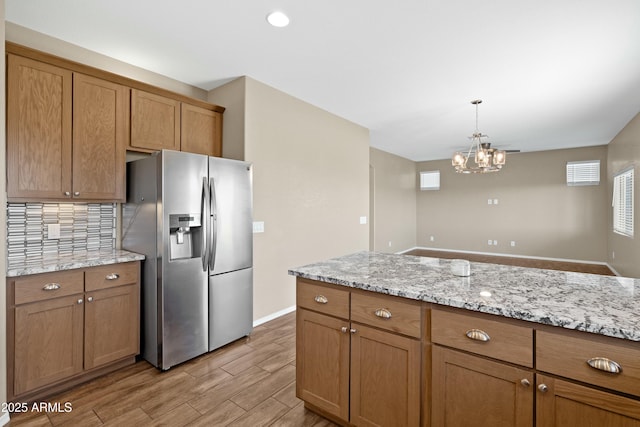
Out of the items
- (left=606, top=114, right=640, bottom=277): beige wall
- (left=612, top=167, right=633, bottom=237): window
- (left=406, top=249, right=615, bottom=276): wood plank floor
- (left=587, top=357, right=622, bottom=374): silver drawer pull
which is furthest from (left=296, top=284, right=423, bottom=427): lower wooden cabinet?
(left=406, top=249, right=615, bottom=276): wood plank floor

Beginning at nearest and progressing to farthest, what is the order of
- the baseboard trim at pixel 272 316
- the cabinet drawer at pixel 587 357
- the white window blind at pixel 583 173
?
the cabinet drawer at pixel 587 357 → the baseboard trim at pixel 272 316 → the white window blind at pixel 583 173

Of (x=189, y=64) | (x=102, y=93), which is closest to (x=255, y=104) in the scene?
(x=189, y=64)

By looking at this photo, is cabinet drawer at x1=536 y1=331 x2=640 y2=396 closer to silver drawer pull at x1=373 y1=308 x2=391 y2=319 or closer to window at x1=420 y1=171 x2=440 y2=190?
silver drawer pull at x1=373 y1=308 x2=391 y2=319

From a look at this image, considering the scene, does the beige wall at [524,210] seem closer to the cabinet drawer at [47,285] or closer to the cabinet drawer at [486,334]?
the cabinet drawer at [486,334]

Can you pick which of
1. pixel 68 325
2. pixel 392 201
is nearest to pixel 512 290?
pixel 68 325

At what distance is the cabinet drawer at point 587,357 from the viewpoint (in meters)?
1.01

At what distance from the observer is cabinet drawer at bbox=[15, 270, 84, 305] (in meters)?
1.94

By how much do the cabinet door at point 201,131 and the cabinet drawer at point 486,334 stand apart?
9.44ft

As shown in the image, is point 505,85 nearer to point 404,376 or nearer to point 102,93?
point 404,376

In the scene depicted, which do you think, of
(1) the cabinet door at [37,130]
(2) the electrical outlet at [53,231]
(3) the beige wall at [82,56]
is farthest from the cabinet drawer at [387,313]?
(3) the beige wall at [82,56]

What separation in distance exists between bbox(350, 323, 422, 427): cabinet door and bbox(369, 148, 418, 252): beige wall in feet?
18.3

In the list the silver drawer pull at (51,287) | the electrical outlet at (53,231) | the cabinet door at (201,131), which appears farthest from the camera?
the cabinet door at (201,131)

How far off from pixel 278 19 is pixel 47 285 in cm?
251

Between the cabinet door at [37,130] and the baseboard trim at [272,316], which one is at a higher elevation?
the cabinet door at [37,130]
